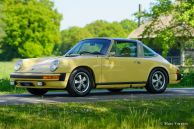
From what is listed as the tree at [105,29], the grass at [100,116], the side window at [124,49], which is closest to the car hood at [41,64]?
the side window at [124,49]

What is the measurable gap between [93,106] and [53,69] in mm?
2549

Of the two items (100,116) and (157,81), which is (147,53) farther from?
(100,116)

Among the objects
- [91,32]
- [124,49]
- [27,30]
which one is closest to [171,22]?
[124,49]

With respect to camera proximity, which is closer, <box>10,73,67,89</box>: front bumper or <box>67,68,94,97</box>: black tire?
<box>10,73,67,89</box>: front bumper

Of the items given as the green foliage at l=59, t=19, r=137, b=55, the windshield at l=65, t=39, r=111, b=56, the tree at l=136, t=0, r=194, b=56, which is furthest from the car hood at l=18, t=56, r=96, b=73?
the green foliage at l=59, t=19, r=137, b=55

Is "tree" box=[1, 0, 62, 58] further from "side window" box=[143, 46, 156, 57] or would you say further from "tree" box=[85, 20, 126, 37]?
"side window" box=[143, 46, 156, 57]

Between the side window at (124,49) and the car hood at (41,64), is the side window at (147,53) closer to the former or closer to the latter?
the side window at (124,49)

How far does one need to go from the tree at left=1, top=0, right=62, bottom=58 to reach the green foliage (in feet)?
124

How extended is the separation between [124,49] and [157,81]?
48.9 inches

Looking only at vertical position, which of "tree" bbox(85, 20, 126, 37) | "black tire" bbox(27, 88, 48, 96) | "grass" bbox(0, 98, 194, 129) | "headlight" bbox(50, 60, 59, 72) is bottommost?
"grass" bbox(0, 98, 194, 129)

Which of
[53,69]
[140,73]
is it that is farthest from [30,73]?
[140,73]

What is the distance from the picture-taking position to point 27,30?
101625mm

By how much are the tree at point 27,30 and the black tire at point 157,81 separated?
282ft

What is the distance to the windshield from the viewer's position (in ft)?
41.8
